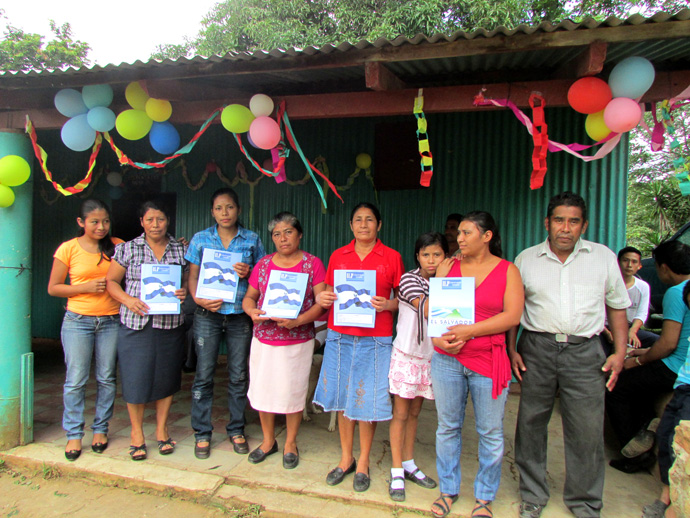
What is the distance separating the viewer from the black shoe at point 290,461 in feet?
11.2

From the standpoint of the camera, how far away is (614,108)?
288cm

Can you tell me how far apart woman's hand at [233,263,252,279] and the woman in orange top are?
3.33ft

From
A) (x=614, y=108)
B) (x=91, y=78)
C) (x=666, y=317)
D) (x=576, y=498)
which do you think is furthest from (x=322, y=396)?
(x=91, y=78)

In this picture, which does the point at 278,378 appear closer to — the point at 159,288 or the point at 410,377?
the point at 410,377

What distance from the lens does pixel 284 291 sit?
3238 mm

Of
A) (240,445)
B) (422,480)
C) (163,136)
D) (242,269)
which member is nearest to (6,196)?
(163,136)

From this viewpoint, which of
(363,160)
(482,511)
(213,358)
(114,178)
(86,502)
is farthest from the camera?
(114,178)

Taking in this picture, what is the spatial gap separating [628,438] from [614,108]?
250cm

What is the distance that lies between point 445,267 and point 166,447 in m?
2.57

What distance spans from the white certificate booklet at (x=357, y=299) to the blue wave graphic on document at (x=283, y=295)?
1.20 ft

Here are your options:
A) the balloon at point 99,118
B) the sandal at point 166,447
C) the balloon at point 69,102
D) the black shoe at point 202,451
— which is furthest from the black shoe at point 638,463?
the balloon at point 69,102

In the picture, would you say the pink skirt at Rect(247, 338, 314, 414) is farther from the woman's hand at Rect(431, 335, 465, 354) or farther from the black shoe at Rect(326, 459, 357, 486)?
the woman's hand at Rect(431, 335, 465, 354)

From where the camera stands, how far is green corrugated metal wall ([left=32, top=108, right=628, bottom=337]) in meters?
5.02

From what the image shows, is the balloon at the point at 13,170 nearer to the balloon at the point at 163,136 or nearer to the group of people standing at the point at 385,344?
the group of people standing at the point at 385,344
